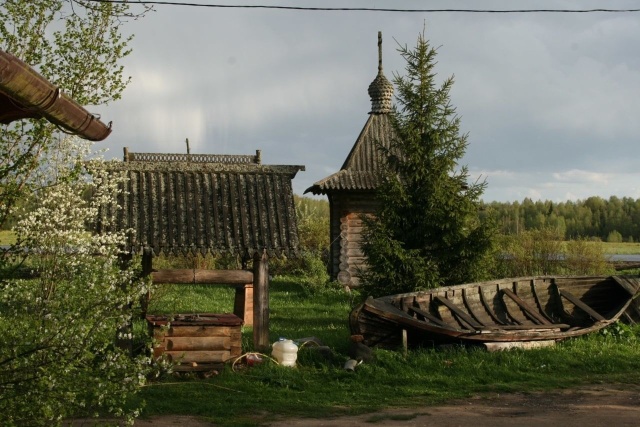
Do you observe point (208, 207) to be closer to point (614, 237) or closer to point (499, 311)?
point (499, 311)

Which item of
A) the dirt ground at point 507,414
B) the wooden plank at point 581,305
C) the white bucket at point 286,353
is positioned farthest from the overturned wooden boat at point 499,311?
the dirt ground at point 507,414

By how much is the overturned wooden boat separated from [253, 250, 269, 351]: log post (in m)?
1.59

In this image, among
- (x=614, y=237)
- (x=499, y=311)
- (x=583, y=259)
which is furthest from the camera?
(x=614, y=237)

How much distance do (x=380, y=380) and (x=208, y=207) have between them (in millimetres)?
4437

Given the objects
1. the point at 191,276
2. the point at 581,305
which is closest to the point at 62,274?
the point at 191,276

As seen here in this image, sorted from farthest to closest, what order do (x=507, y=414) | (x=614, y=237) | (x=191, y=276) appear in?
(x=614, y=237)
(x=191, y=276)
(x=507, y=414)

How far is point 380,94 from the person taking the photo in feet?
96.2

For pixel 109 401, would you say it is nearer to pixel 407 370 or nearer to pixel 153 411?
pixel 153 411

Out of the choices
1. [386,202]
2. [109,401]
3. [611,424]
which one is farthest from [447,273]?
[109,401]

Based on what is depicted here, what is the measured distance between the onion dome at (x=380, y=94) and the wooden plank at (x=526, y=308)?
12.8 meters

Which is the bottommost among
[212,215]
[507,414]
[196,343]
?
[507,414]

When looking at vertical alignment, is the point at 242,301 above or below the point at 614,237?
below

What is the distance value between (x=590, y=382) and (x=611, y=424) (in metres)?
3.16

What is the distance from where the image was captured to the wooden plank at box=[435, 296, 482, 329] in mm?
15656
